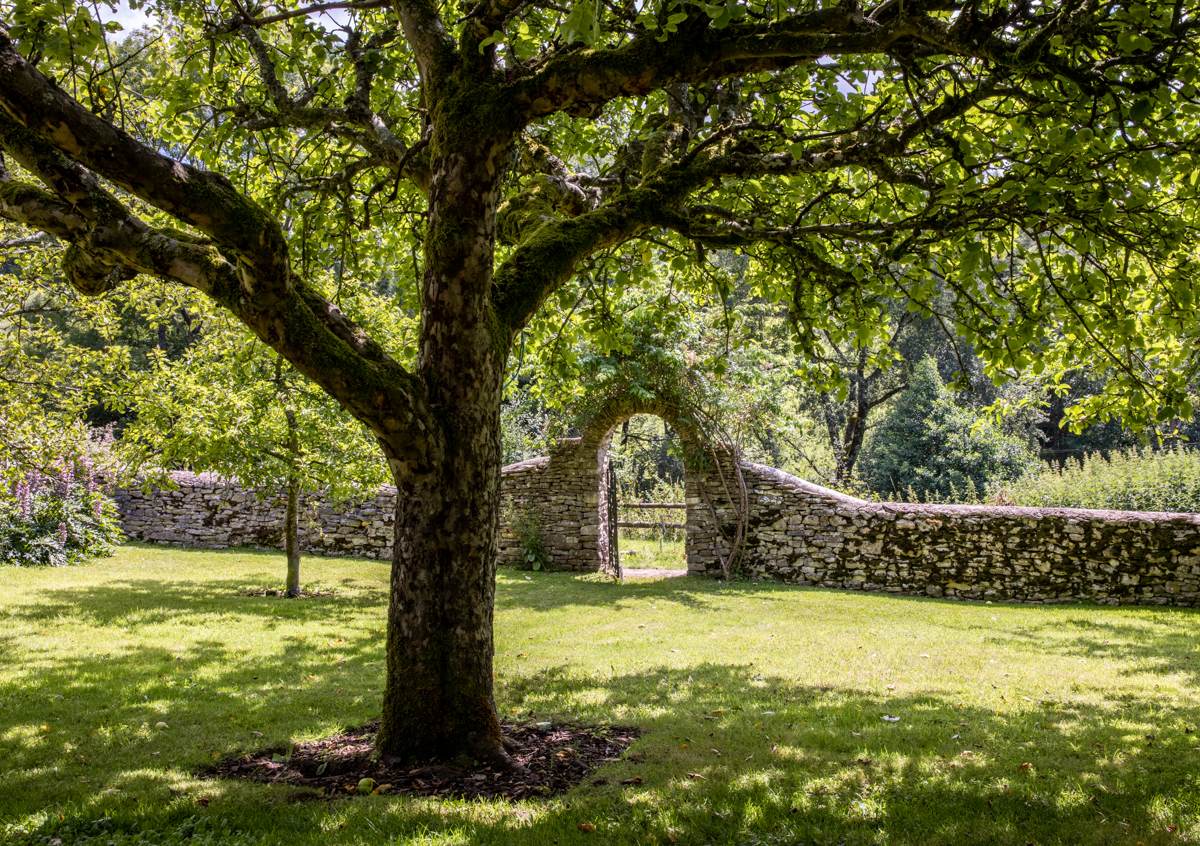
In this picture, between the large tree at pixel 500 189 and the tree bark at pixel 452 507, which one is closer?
the large tree at pixel 500 189

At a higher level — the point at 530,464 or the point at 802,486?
the point at 530,464

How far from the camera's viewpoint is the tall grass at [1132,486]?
1381 cm

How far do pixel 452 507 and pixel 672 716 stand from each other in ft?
8.48

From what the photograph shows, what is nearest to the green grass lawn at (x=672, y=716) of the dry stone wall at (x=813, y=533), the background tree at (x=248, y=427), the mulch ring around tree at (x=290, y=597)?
the mulch ring around tree at (x=290, y=597)

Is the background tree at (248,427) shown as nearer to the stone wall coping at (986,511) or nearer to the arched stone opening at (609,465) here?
the arched stone opening at (609,465)

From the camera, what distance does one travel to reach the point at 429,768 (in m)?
3.92

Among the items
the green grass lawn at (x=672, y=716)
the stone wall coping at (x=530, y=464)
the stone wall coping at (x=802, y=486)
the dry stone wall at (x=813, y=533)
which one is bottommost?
the green grass lawn at (x=672, y=716)

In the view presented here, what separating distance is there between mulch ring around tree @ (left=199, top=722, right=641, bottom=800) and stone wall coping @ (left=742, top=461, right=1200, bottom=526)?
32.5ft

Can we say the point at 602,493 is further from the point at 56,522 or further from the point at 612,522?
the point at 56,522

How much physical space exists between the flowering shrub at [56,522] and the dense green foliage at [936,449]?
23591 mm

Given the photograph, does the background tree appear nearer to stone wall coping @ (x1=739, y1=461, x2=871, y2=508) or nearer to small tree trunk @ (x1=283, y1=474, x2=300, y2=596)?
small tree trunk @ (x1=283, y1=474, x2=300, y2=596)

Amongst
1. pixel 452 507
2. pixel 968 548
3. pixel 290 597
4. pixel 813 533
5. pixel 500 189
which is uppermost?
pixel 500 189

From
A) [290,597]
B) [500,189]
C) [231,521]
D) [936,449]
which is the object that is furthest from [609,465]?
[936,449]

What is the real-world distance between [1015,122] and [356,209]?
6230 millimetres
